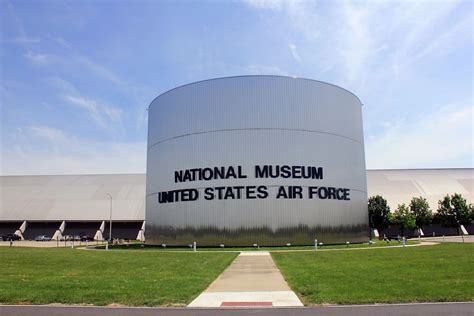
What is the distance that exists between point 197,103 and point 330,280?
33638 mm

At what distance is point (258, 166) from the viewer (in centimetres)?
4162

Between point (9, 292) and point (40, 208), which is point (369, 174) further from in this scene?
point (9, 292)

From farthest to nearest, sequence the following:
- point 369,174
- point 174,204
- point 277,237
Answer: point 369,174 → point 174,204 → point 277,237

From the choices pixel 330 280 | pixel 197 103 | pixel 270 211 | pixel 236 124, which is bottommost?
pixel 330 280

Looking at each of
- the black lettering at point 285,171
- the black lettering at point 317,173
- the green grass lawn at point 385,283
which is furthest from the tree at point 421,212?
the green grass lawn at point 385,283

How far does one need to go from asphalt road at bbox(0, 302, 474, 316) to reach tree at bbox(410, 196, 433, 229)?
216 ft

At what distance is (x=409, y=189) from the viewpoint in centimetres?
8381

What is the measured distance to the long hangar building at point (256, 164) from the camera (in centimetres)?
4150

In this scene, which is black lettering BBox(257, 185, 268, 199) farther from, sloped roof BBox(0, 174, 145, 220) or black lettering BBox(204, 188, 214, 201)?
sloped roof BBox(0, 174, 145, 220)

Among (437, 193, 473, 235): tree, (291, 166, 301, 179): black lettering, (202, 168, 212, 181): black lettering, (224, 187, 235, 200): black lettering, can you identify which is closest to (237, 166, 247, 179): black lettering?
(224, 187, 235, 200): black lettering

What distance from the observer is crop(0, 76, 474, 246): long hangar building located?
4150cm

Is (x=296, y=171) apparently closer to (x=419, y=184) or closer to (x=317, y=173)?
(x=317, y=173)

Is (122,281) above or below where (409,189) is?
below

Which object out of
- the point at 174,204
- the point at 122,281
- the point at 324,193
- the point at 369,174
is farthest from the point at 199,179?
the point at 369,174
